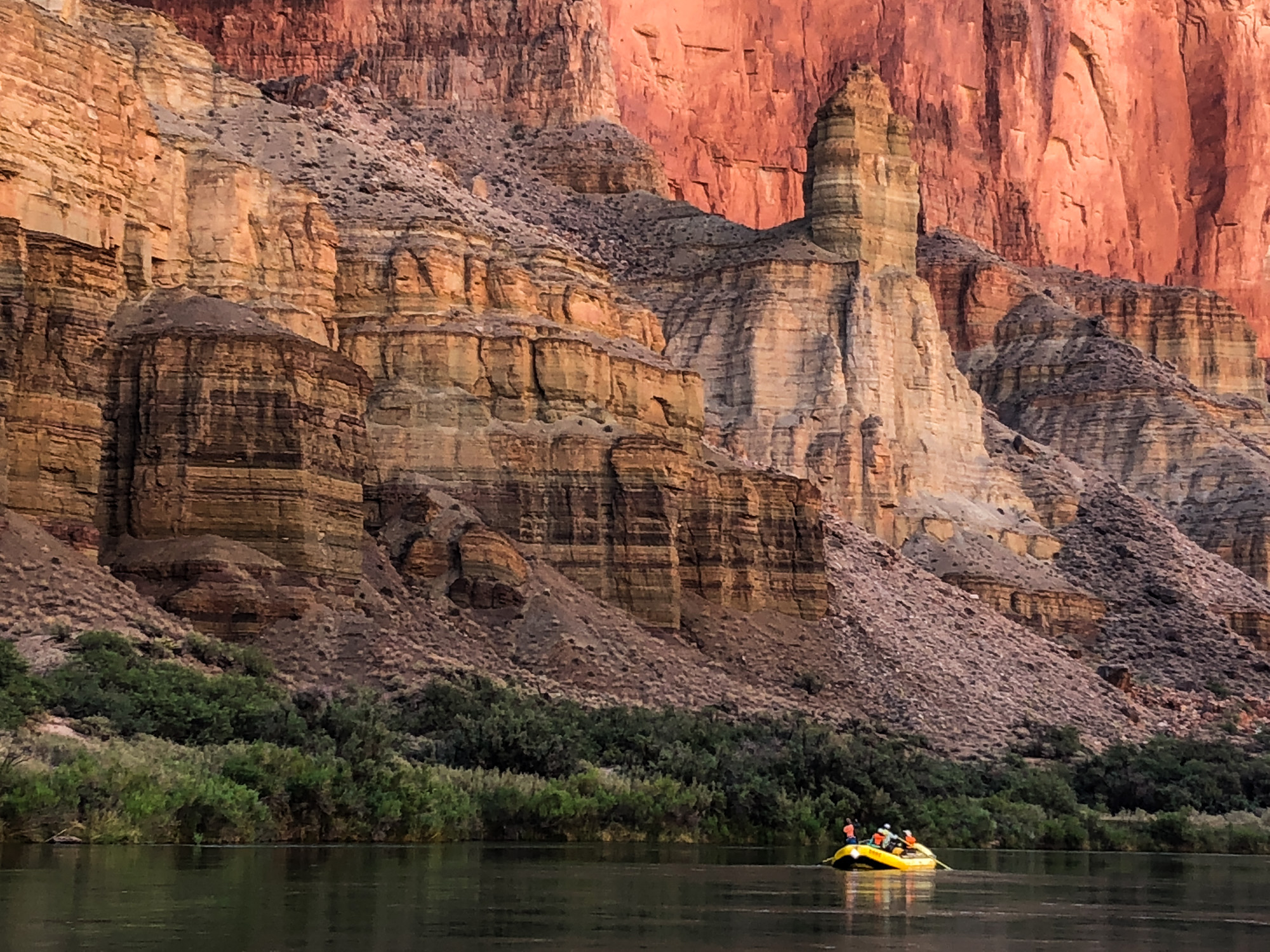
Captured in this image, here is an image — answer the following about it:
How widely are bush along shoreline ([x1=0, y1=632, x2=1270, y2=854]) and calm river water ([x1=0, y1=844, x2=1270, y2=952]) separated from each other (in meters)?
2.30

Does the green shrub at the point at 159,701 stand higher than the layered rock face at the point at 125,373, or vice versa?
the layered rock face at the point at 125,373

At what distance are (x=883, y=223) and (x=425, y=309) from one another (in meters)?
43.6

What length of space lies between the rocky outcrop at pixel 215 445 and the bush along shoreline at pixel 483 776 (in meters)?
6.17

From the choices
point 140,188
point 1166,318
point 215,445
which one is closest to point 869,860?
point 215,445

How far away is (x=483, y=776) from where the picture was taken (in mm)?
73688

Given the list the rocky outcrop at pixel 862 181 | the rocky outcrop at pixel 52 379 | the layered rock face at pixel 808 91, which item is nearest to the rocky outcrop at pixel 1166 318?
the layered rock face at pixel 808 91

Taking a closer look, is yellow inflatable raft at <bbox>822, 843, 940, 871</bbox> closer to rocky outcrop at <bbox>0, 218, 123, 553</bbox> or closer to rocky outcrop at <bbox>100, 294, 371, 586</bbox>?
rocky outcrop at <bbox>100, 294, 371, 586</bbox>

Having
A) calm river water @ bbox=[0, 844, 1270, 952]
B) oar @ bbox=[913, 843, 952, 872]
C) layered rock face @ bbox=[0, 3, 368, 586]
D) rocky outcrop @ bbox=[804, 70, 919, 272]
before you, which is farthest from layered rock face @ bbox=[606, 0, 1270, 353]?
calm river water @ bbox=[0, 844, 1270, 952]

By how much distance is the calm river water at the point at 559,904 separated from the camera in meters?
42.1

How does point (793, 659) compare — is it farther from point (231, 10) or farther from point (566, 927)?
point (231, 10)

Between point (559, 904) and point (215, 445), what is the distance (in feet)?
121

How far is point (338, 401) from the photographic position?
3425 inches

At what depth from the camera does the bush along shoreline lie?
63094 millimetres

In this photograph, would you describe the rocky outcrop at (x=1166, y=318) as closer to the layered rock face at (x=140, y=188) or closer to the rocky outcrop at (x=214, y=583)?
the layered rock face at (x=140, y=188)
